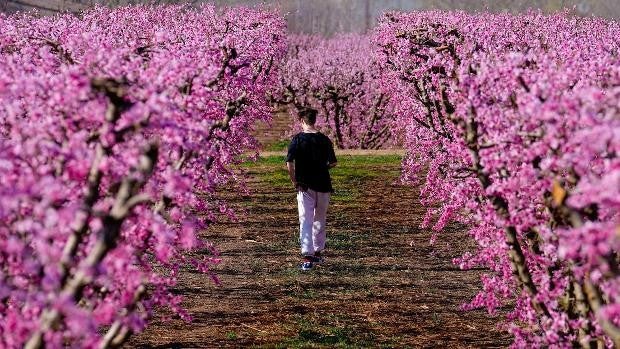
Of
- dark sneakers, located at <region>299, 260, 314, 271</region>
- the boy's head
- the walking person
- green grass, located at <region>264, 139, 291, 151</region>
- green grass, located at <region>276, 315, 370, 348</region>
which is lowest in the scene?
green grass, located at <region>276, 315, 370, 348</region>

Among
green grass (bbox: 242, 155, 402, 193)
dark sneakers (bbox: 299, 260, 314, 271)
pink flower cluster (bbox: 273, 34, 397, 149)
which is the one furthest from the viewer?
pink flower cluster (bbox: 273, 34, 397, 149)

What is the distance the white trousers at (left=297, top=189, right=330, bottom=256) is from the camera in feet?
39.4

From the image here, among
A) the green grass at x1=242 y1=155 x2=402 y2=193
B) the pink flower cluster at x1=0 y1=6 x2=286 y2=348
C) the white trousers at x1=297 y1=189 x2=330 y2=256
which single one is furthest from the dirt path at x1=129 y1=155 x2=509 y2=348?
the pink flower cluster at x1=0 y1=6 x2=286 y2=348

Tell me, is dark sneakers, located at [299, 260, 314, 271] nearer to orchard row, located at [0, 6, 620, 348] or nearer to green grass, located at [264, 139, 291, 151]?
orchard row, located at [0, 6, 620, 348]

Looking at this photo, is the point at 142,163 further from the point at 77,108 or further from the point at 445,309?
the point at 445,309

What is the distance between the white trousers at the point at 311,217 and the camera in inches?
473

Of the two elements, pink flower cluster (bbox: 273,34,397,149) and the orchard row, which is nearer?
the orchard row

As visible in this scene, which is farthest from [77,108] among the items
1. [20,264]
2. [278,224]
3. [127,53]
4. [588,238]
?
[278,224]

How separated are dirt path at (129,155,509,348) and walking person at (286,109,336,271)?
0.73 meters

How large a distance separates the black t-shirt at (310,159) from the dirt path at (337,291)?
3.99ft

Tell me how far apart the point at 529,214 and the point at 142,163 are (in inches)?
120

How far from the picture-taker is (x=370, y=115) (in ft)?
99.3

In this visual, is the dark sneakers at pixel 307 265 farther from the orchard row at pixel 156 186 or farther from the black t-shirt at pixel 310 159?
the orchard row at pixel 156 186

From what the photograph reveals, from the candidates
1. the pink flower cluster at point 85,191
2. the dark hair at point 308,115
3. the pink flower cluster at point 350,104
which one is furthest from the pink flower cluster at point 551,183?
the pink flower cluster at point 350,104
